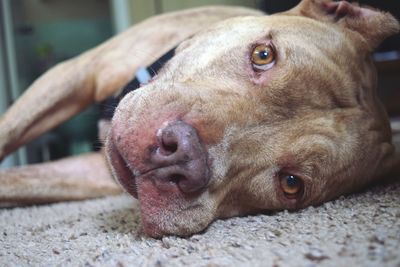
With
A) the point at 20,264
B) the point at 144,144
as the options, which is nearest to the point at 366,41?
the point at 144,144

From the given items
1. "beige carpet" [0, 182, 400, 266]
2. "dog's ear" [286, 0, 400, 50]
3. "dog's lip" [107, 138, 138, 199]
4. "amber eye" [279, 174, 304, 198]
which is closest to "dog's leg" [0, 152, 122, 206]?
"beige carpet" [0, 182, 400, 266]

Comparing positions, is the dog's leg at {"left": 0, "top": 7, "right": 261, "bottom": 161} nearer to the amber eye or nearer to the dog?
the dog

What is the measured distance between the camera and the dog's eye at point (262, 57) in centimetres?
166

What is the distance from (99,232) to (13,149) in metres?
1.03

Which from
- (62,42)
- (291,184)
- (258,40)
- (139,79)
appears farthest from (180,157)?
(62,42)

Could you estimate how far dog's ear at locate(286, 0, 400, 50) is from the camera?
204 cm

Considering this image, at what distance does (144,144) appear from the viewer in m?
1.31

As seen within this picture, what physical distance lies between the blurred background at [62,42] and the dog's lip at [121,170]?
3.41 meters

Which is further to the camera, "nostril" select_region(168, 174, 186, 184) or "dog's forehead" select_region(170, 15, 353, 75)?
"dog's forehead" select_region(170, 15, 353, 75)

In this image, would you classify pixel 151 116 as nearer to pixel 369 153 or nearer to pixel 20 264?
pixel 20 264

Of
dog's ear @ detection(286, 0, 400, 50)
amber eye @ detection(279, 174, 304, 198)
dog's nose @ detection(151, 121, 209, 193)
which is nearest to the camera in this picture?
dog's nose @ detection(151, 121, 209, 193)

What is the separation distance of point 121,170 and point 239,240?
1.35ft

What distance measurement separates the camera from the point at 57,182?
2.36 m

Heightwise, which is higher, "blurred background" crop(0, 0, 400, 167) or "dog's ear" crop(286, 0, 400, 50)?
"dog's ear" crop(286, 0, 400, 50)
